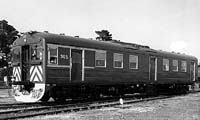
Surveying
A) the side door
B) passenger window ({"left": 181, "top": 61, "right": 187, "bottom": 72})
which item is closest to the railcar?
passenger window ({"left": 181, "top": 61, "right": 187, "bottom": 72})

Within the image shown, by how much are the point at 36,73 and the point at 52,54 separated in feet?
3.77

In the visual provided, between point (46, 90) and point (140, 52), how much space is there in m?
8.65

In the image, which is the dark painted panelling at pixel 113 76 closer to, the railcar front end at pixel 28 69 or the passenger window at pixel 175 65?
the railcar front end at pixel 28 69

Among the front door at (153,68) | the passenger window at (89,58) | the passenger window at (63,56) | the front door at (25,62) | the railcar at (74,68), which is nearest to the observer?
the railcar at (74,68)

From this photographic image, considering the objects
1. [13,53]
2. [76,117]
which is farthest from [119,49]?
[76,117]

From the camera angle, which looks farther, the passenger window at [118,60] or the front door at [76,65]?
the passenger window at [118,60]

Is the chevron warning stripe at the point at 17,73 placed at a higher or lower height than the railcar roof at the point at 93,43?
lower

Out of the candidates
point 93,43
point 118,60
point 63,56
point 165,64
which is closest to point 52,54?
point 63,56

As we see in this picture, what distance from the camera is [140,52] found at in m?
20.1

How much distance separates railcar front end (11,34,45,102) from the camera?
13607 millimetres

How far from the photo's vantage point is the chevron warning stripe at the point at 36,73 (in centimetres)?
1366

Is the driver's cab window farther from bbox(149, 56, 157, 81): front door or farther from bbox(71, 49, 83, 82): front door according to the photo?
bbox(149, 56, 157, 81): front door

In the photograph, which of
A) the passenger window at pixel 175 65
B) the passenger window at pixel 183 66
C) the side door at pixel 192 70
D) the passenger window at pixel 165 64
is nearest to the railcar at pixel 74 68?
the passenger window at pixel 165 64

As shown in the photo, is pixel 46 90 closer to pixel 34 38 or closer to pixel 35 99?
pixel 35 99
